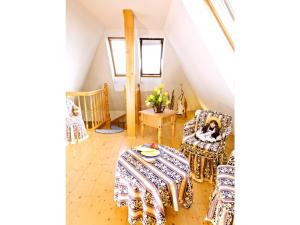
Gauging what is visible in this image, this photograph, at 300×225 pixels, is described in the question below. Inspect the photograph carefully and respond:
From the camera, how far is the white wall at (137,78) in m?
5.64

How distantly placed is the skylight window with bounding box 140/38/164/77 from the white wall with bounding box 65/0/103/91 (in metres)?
1.17

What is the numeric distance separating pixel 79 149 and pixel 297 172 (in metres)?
3.91

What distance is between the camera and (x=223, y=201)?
185cm

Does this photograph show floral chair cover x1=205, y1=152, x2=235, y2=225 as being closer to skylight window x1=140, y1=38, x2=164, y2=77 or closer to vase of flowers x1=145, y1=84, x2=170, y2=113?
vase of flowers x1=145, y1=84, x2=170, y2=113

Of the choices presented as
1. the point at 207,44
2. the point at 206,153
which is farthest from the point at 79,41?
the point at 206,153

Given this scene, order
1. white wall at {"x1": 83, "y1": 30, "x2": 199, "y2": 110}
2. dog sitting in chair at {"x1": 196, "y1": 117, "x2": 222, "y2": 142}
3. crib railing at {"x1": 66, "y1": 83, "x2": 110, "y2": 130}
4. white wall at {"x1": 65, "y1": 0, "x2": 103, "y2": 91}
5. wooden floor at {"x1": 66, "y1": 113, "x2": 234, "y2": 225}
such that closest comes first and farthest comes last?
1. wooden floor at {"x1": 66, "y1": 113, "x2": 234, "y2": 225}
2. dog sitting in chair at {"x1": 196, "y1": 117, "x2": 222, "y2": 142}
3. white wall at {"x1": 65, "y1": 0, "x2": 103, "y2": 91}
4. crib railing at {"x1": 66, "y1": 83, "x2": 110, "y2": 130}
5. white wall at {"x1": 83, "y1": 30, "x2": 199, "y2": 110}

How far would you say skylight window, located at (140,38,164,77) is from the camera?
18.5ft

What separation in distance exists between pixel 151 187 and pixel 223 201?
581 millimetres

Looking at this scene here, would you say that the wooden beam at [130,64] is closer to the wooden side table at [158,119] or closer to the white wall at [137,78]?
the wooden side table at [158,119]

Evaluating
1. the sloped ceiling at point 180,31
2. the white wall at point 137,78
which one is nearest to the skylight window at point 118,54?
the white wall at point 137,78

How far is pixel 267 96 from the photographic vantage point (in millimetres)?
626

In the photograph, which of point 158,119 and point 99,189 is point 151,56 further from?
point 99,189

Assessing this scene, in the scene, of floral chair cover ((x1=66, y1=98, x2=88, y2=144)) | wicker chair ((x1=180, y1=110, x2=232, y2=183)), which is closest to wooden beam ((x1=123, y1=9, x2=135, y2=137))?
floral chair cover ((x1=66, y1=98, x2=88, y2=144))

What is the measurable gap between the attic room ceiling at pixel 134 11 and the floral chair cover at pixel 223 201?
2.66m
